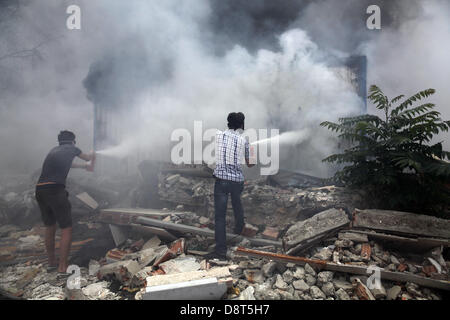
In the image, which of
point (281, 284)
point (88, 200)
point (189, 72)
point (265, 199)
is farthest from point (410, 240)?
point (189, 72)

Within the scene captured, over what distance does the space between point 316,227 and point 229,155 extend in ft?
5.28

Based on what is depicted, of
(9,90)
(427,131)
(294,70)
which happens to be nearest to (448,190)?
(427,131)

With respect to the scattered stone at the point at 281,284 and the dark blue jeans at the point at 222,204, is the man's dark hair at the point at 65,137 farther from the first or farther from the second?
the scattered stone at the point at 281,284

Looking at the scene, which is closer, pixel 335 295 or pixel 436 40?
pixel 335 295

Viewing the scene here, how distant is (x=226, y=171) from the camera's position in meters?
3.45

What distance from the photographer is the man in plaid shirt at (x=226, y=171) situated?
3.35 meters

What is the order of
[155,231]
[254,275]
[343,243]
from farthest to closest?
1. [155,231]
2. [343,243]
3. [254,275]

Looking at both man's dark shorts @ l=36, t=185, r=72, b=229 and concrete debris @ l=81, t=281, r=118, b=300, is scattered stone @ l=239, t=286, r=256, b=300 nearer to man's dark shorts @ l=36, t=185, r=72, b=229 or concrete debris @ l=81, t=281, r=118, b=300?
concrete debris @ l=81, t=281, r=118, b=300

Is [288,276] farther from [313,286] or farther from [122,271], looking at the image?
[122,271]

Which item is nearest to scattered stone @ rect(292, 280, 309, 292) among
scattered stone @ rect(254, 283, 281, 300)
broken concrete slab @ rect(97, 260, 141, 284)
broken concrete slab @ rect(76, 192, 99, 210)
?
scattered stone @ rect(254, 283, 281, 300)

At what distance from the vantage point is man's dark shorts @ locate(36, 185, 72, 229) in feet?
11.4
